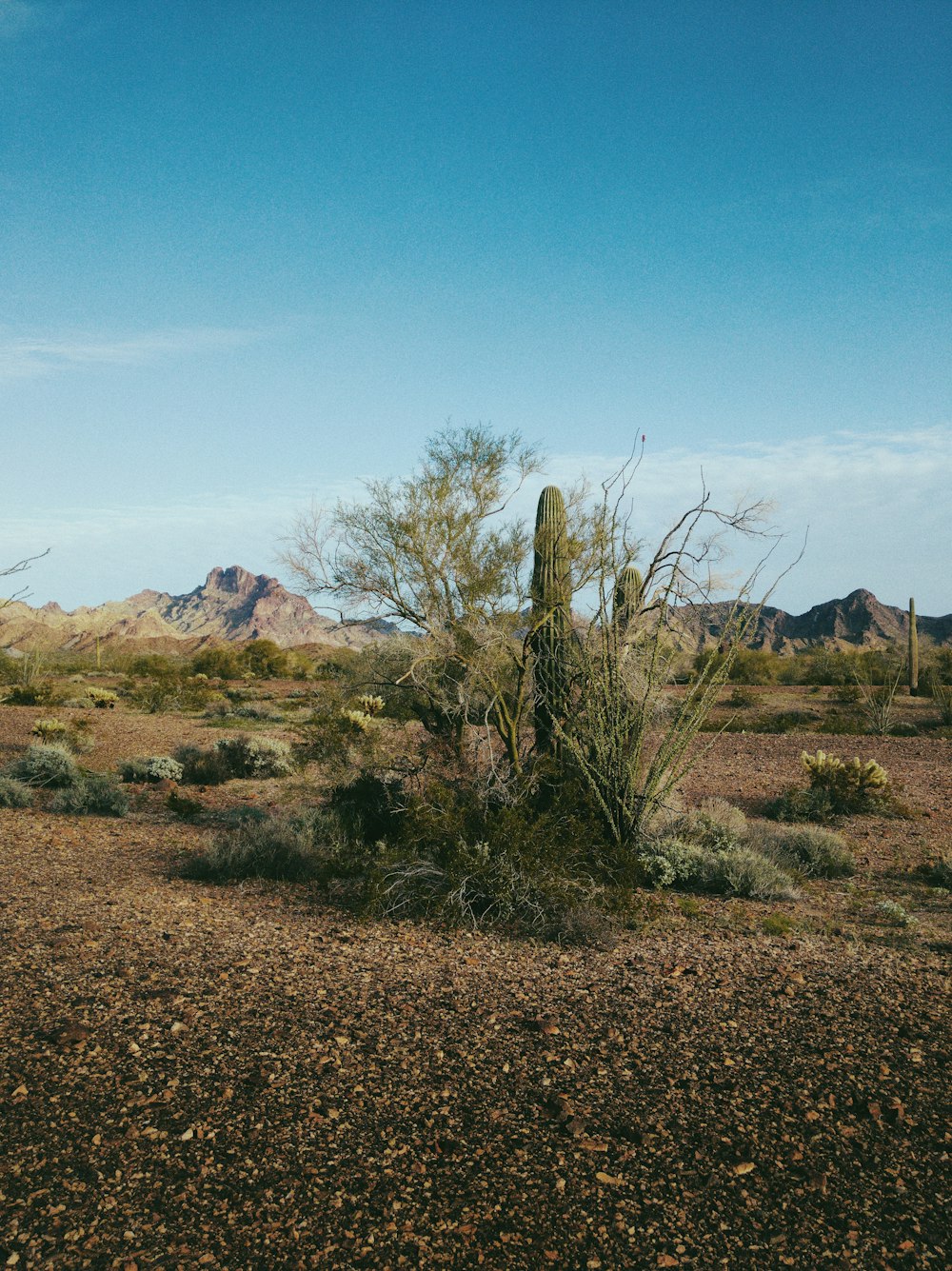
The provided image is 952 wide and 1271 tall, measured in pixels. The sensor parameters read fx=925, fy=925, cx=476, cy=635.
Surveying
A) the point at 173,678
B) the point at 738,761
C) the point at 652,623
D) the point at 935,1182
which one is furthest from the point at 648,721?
the point at 173,678

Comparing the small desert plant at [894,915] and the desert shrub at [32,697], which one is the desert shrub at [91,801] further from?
the desert shrub at [32,697]

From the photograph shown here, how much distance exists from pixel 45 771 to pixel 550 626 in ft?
28.6

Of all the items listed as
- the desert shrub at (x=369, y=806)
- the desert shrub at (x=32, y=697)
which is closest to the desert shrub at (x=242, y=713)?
the desert shrub at (x=32, y=697)

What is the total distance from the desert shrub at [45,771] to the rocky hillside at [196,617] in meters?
56.9

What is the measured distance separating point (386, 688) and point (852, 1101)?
24.5 ft

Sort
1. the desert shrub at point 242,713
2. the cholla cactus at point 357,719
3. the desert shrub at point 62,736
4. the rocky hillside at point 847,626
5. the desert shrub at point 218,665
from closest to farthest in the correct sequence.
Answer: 1. the cholla cactus at point 357,719
2. the desert shrub at point 62,736
3. the desert shrub at point 242,713
4. the desert shrub at point 218,665
5. the rocky hillside at point 847,626

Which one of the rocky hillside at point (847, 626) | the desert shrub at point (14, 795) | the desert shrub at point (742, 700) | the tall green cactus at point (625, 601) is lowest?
the desert shrub at point (14, 795)

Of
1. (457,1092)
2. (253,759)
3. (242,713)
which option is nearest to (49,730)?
(253,759)

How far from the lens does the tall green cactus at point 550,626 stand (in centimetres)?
1012

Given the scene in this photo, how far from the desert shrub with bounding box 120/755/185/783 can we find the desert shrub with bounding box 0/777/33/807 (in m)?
2.38

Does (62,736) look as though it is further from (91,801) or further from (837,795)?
(837,795)

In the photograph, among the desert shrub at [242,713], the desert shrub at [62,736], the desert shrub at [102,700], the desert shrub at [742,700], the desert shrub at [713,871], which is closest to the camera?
the desert shrub at [713,871]

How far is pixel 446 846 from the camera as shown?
839 centimetres

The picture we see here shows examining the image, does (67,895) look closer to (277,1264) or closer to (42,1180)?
(42,1180)
